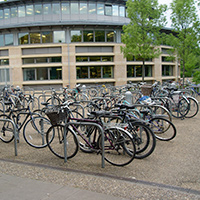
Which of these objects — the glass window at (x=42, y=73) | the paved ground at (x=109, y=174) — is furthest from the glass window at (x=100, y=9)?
the paved ground at (x=109, y=174)

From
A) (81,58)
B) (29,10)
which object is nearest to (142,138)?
(81,58)

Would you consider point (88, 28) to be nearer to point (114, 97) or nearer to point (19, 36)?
point (19, 36)

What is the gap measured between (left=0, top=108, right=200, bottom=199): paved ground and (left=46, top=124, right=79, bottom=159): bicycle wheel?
154 mm

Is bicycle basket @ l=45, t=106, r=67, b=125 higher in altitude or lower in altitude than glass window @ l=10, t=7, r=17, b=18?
lower

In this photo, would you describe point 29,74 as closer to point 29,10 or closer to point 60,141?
point 29,10

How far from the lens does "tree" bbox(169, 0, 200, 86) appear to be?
18062 mm

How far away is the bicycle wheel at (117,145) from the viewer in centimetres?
455

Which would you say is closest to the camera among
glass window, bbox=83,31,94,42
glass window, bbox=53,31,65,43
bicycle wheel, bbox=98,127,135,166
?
bicycle wheel, bbox=98,127,135,166

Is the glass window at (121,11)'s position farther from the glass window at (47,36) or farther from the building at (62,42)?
the glass window at (47,36)

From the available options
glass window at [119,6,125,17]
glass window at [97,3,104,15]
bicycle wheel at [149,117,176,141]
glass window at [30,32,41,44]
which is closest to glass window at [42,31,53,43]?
glass window at [30,32,41,44]

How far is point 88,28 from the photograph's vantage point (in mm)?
27453

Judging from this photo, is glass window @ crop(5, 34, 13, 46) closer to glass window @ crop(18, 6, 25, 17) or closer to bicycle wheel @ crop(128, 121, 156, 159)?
glass window @ crop(18, 6, 25, 17)

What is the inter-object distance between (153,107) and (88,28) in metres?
22.2

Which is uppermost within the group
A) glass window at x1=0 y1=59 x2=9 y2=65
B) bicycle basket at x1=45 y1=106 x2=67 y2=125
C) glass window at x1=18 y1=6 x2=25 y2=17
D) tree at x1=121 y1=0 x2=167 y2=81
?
glass window at x1=18 y1=6 x2=25 y2=17
